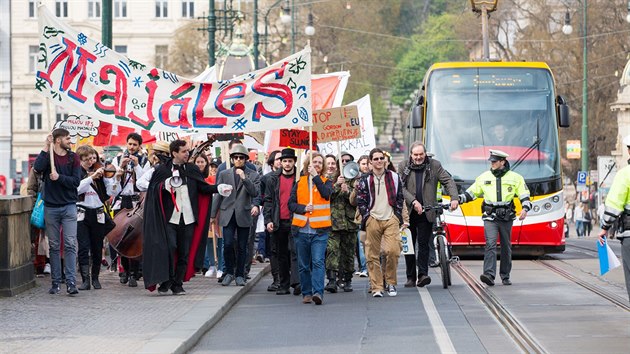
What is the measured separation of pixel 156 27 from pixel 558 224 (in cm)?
7574

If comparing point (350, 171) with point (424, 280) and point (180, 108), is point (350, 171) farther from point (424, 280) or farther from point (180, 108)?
point (180, 108)

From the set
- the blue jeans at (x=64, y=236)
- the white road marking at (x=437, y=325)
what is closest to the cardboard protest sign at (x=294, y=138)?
the white road marking at (x=437, y=325)

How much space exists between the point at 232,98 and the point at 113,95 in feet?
4.73

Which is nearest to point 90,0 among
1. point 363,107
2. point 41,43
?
point 363,107

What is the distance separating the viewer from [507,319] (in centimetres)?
1469

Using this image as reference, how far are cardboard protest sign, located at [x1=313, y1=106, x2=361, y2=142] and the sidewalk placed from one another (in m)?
2.58

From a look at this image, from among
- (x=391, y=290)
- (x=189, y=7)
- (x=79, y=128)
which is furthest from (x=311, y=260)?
(x=189, y=7)

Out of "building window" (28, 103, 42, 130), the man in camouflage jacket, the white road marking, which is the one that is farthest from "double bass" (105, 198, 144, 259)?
"building window" (28, 103, 42, 130)

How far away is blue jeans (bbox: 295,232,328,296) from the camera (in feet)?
54.3

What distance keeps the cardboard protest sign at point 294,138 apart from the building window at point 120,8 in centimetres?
8119

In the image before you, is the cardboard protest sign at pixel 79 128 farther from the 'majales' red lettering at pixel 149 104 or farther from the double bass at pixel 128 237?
the 'majales' red lettering at pixel 149 104

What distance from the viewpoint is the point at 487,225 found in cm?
1889

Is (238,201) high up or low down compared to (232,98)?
down

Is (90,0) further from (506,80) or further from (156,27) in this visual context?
(506,80)
